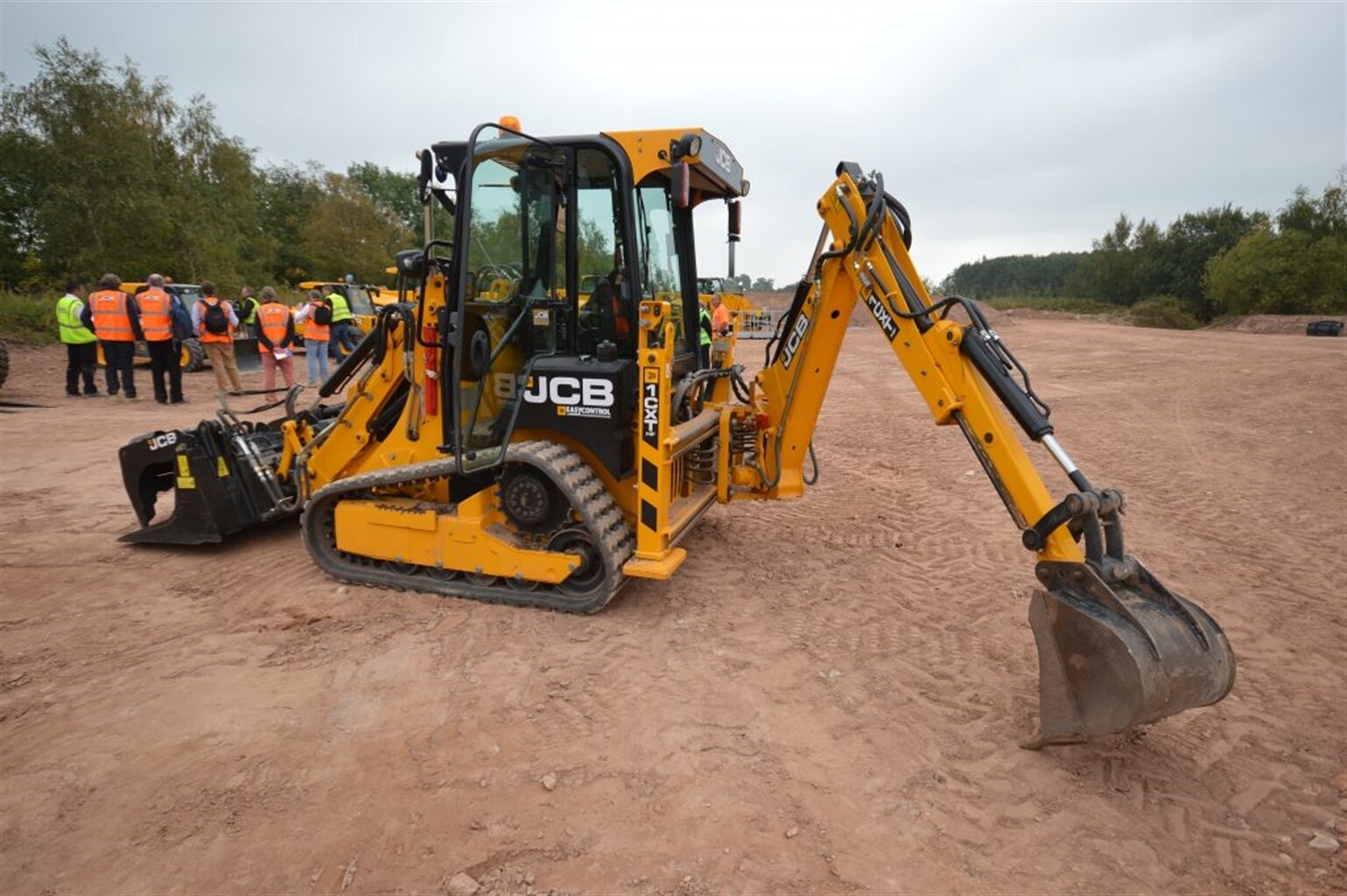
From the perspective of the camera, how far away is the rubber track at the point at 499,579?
4.00 meters

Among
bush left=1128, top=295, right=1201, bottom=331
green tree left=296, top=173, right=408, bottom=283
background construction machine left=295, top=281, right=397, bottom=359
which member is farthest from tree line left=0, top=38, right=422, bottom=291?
bush left=1128, top=295, right=1201, bottom=331

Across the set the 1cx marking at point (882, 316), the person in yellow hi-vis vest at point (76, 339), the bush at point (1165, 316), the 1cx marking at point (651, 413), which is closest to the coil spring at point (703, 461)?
the 1cx marking at point (651, 413)

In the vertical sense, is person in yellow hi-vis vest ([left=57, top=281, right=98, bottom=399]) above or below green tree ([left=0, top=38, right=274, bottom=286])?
below

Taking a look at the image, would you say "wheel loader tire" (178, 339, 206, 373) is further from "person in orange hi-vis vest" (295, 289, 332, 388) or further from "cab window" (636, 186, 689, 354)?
"cab window" (636, 186, 689, 354)

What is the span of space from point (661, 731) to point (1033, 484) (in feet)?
6.30

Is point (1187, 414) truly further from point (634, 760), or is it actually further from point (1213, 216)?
point (1213, 216)

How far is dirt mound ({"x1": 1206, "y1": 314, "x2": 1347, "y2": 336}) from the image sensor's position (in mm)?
31938

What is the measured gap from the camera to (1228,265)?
1592 inches

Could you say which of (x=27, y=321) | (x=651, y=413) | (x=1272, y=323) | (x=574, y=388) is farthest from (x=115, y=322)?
(x=1272, y=323)

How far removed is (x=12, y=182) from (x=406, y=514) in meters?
29.1

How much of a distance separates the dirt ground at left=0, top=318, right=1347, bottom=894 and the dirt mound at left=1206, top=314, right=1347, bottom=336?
115 feet

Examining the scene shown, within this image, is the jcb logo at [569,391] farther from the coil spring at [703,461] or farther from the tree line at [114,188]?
the tree line at [114,188]

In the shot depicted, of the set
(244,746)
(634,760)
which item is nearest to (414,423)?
(244,746)

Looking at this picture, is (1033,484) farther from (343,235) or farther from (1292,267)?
(1292,267)
